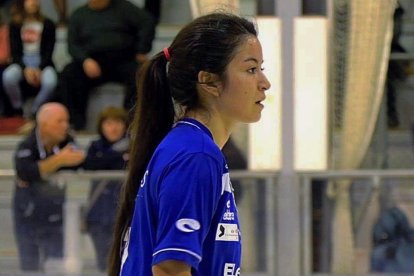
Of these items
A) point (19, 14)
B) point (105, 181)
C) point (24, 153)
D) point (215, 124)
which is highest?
point (215, 124)

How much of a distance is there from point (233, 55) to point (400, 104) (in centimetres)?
534

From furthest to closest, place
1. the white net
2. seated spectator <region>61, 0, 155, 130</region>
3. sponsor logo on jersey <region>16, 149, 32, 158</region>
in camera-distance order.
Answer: seated spectator <region>61, 0, 155, 130</region>
the white net
sponsor logo on jersey <region>16, 149, 32, 158</region>

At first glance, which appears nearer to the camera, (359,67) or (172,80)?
(172,80)

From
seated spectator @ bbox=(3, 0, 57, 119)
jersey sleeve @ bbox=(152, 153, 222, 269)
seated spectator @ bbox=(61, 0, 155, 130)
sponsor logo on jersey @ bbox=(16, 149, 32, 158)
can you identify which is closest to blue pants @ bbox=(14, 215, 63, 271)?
sponsor logo on jersey @ bbox=(16, 149, 32, 158)

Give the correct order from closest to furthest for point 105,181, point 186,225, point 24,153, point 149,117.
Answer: point 186,225 → point 149,117 → point 105,181 → point 24,153

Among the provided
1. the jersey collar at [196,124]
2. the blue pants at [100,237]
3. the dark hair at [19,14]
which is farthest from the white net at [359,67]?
the jersey collar at [196,124]

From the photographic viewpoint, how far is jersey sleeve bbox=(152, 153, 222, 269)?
2297 millimetres

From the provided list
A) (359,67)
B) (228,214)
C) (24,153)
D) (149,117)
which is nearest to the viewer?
(228,214)

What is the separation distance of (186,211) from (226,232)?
5.1 inches

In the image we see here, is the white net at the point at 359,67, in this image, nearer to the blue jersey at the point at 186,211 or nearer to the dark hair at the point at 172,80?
the dark hair at the point at 172,80

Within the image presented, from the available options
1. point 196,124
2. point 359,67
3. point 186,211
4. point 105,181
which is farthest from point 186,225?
point 359,67

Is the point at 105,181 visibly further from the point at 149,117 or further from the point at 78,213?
the point at 149,117

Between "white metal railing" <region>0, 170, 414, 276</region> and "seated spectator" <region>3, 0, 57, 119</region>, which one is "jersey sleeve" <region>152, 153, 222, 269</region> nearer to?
"white metal railing" <region>0, 170, 414, 276</region>

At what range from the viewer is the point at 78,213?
6809mm
